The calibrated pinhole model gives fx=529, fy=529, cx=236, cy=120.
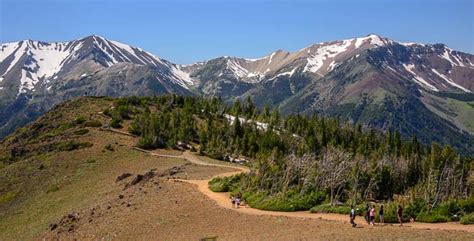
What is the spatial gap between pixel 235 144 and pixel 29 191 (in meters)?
57.5

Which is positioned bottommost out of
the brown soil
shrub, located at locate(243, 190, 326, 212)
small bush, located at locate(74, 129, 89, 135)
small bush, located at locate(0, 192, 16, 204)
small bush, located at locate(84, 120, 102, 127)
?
small bush, located at locate(0, 192, 16, 204)

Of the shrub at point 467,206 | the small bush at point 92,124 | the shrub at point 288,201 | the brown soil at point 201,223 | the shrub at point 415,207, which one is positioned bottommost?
the brown soil at point 201,223

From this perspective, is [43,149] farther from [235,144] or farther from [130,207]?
[130,207]

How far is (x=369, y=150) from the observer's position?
13900 centimetres

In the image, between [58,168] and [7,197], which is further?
[58,168]

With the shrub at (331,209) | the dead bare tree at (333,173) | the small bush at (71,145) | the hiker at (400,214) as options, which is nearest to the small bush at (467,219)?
the hiker at (400,214)

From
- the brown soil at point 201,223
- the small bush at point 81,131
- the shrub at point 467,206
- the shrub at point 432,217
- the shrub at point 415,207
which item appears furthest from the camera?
the small bush at point 81,131

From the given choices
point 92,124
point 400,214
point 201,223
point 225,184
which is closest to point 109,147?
point 92,124

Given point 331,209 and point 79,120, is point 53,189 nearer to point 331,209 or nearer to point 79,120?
point 331,209

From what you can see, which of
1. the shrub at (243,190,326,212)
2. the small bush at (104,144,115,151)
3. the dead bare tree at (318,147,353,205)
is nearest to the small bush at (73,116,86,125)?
the small bush at (104,144,115,151)

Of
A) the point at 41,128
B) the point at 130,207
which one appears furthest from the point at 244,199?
the point at 41,128

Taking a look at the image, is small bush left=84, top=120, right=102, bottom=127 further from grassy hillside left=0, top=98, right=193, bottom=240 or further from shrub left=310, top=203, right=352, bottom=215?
shrub left=310, top=203, right=352, bottom=215

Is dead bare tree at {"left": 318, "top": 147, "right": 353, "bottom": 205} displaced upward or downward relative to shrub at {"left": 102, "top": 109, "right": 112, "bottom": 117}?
downward

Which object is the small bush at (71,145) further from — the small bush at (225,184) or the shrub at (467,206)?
the shrub at (467,206)
